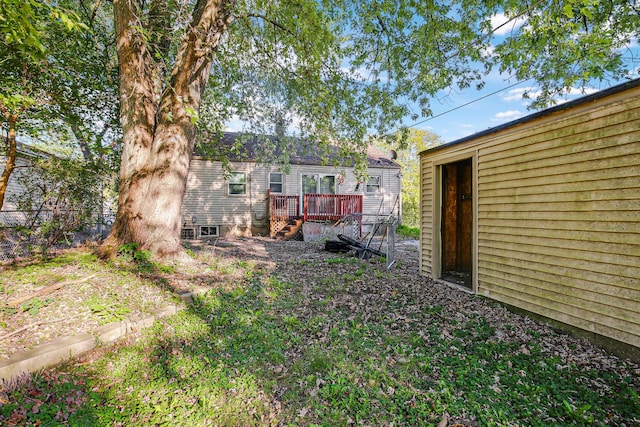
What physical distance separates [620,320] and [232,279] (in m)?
5.45

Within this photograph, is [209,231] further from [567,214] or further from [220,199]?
[567,214]

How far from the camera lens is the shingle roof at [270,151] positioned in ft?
30.3

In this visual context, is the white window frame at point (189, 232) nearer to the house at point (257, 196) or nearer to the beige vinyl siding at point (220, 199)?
the house at point (257, 196)

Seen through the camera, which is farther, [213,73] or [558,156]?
[213,73]

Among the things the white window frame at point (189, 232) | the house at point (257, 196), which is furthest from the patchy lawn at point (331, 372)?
the white window frame at point (189, 232)

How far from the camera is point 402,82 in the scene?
25.2 feet

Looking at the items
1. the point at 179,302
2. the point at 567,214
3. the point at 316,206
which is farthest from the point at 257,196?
the point at 567,214

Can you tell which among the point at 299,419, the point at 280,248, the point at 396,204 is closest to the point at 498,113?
the point at 396,204

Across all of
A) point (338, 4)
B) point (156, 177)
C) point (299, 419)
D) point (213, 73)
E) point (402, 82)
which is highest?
point (338, 4)

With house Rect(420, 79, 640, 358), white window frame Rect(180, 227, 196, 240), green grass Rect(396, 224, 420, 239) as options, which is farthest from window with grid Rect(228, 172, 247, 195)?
house Rect(420, 79, 640, 358)

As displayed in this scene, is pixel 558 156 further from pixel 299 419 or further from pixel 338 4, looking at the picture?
pixel 338 4

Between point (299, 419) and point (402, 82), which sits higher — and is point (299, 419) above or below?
below

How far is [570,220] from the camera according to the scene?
395cm

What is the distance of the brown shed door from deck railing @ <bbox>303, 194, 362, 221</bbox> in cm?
657
